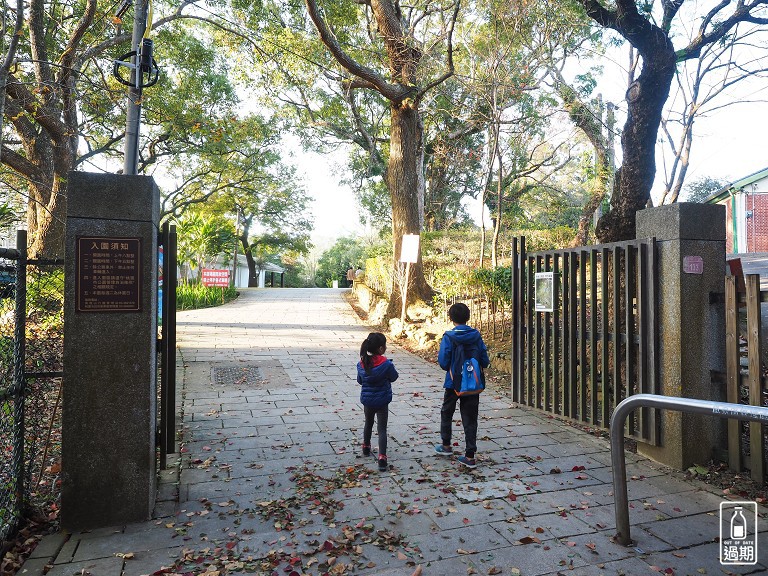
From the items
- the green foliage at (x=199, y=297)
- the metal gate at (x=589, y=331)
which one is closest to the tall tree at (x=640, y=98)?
the metal gate at (x=589, y=331)

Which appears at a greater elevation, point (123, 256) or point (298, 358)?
point (123, 256)

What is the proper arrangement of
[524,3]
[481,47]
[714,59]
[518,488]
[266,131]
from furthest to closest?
1. [266,131]
2. [481,47]
3. [524,3]
4. [714,59]
5. [518,488]

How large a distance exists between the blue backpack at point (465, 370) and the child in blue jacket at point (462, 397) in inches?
1.2

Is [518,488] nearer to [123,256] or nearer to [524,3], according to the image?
[123,256]

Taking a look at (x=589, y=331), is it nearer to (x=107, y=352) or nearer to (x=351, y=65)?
(x=107, y=352)

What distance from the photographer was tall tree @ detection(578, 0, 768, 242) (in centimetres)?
753

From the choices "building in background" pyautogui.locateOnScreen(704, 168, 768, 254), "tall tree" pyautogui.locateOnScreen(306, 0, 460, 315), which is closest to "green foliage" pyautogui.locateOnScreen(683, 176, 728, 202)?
"building in background" pyautogui.locateOnScreen(704, 168, 768, 254)

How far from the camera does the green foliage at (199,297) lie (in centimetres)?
1916

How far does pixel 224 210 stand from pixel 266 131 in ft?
36.5

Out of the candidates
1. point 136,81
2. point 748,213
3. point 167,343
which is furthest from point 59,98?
point 748,213

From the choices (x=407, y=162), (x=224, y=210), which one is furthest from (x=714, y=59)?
(x=224, y=210)

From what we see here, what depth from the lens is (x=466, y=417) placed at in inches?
184

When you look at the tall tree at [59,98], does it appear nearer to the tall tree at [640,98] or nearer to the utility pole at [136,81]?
the utility pole at [136,81]

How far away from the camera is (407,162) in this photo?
1374 cm
